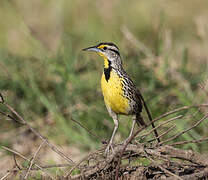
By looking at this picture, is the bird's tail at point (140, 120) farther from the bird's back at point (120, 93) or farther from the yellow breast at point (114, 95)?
the yellow breast at point (114, 95)

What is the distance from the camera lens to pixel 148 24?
31.2ft

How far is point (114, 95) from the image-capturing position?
386 centimetres

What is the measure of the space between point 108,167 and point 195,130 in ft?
7.92

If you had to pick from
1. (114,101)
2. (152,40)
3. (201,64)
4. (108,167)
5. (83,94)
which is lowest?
(108,167)

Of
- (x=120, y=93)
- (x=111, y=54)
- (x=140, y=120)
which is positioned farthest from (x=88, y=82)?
(x=120, y=93)

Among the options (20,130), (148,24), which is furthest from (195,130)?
(148,24)

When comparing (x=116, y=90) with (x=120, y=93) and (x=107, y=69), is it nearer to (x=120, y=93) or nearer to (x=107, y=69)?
Result: (x=120, y=93)

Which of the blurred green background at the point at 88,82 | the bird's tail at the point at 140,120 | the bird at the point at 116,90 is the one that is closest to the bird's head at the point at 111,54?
the bird at the point at 116,90

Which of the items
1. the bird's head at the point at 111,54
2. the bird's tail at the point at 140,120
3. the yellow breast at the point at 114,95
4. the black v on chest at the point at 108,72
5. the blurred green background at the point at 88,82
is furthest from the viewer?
the blurred green background at the point at 88,82

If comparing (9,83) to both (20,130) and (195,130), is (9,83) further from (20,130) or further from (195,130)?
(195,130)

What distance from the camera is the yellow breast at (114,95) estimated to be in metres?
3.86

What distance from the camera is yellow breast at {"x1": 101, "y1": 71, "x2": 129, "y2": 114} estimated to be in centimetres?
386

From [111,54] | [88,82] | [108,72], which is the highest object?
[88,82]

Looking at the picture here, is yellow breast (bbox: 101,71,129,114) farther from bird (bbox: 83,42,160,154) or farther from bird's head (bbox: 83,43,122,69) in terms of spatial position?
bird's head (bbox: 83,43,122,69)
